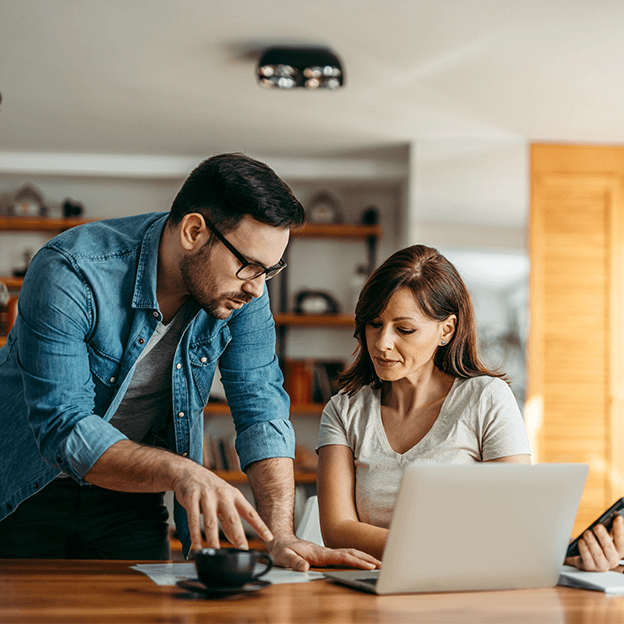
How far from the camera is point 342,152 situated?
180 inches

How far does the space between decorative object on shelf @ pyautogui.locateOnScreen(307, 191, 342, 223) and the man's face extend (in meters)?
3.43

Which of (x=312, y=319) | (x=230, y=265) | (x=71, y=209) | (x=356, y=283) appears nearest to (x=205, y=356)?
(x=230, y=265)

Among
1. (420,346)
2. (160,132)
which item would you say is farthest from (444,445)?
(160,132)

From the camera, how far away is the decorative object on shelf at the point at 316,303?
15.5 feet

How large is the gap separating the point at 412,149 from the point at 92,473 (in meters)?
3.45

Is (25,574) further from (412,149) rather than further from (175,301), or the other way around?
(412,149)

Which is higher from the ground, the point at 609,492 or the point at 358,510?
the point at 358,510

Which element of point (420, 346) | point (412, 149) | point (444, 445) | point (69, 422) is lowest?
point (444, 445)

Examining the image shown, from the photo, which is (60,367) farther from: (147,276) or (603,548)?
(603,548)

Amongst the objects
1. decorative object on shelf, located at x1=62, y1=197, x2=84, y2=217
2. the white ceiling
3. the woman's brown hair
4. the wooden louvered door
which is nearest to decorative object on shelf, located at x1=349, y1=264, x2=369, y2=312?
the white ceiling

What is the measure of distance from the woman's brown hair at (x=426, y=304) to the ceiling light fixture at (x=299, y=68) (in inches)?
61.4

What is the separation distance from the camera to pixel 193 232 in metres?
1.43

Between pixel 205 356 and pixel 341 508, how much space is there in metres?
0.46

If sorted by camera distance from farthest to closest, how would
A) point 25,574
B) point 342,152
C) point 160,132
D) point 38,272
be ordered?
point 342,152
point 160,132
point 38,272
point 25,574
